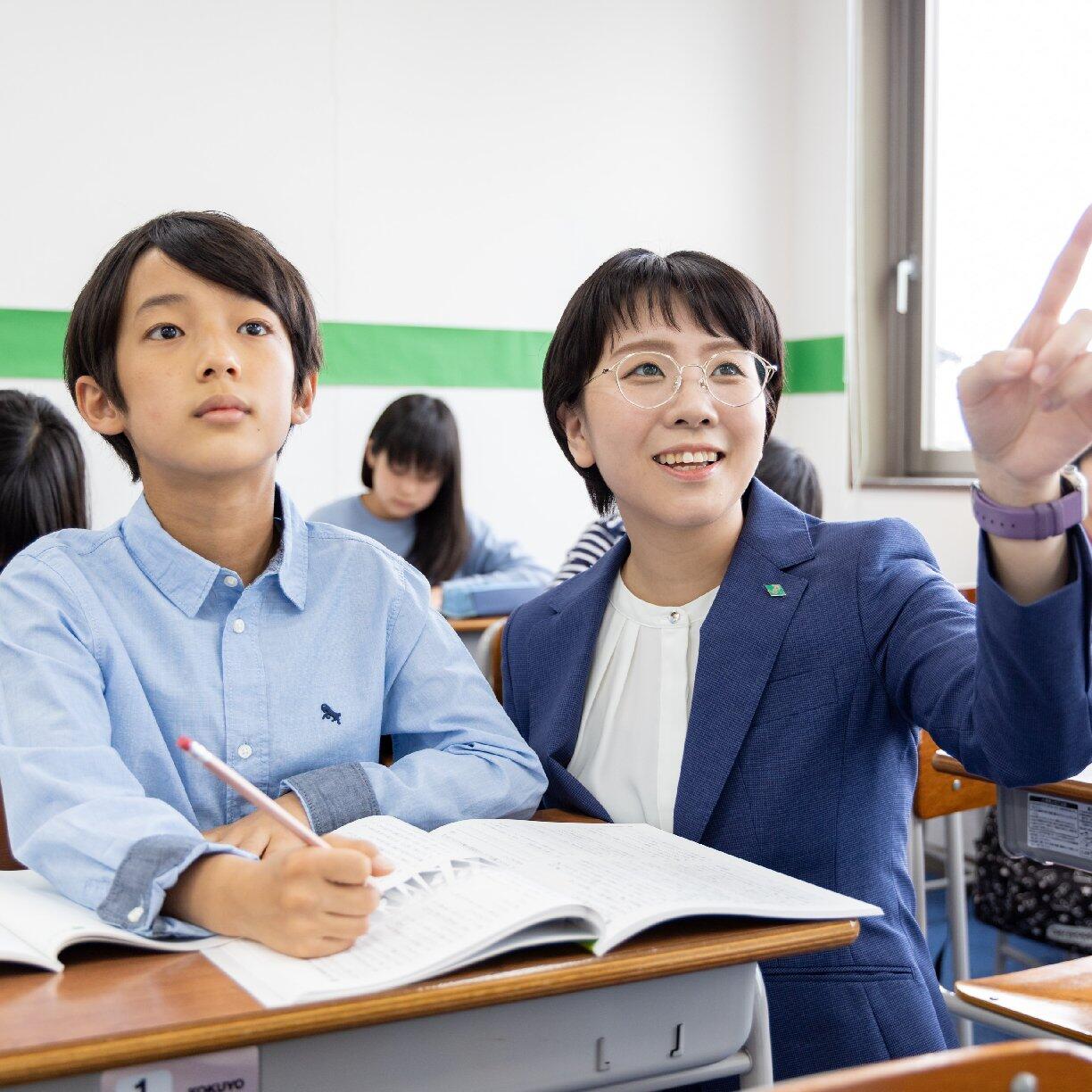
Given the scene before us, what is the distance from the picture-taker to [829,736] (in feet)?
4.55

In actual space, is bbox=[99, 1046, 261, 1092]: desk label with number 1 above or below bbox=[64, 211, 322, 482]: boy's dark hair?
below

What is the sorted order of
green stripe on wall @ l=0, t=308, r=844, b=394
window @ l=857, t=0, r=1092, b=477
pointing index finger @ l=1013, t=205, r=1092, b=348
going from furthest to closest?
1. green stripe on wall @ l=0, t=308, r=844, b=394
2. window @ l=857, t=0, r=1092, b=477
3. pointing index finger @ l=1013, t=205, r=1092, b=348

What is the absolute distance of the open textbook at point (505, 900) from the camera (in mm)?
857

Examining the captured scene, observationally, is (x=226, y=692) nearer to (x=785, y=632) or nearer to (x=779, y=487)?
(x=785, y=632)

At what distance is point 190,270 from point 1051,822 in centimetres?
124

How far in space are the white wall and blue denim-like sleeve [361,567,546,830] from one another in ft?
9.15

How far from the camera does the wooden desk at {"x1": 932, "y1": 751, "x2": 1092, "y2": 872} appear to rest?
164cm

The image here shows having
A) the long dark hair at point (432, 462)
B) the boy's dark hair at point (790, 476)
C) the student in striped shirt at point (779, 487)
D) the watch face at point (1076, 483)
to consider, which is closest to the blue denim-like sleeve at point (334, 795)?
the watch face at point (1076, 483)

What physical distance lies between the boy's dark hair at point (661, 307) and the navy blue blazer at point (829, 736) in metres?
0.19

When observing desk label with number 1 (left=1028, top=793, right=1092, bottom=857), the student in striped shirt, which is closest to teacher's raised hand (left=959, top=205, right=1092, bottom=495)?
desk label with number 1 (left=1028, top=793, right=1092, bottom=857)

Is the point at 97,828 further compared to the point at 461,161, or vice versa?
the point at 461,161

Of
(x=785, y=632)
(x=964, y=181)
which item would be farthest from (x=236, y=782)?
(x=964, y=181)

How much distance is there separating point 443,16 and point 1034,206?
77.9 inches

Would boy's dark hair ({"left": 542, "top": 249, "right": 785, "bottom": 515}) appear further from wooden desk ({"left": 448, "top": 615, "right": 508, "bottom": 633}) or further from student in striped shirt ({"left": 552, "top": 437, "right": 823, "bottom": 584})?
wooden desk ({"left": 448, "top": 615, "right": 508, "bottom": 633})
